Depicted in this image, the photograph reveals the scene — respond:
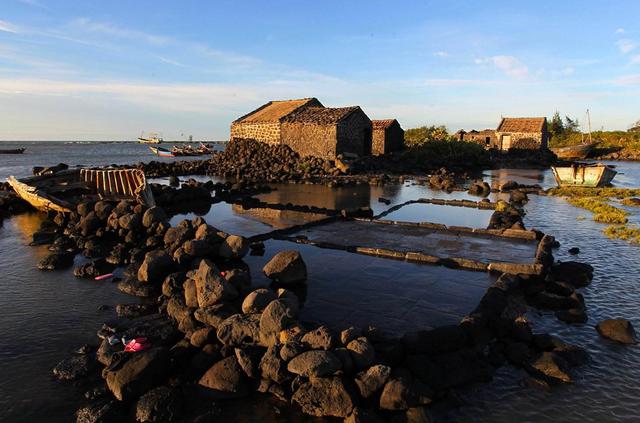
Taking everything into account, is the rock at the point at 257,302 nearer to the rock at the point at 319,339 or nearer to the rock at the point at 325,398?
the rock at the point at 319,339

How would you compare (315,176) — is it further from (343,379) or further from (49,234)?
(343,379)

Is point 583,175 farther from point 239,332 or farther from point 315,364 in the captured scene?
point 315,364

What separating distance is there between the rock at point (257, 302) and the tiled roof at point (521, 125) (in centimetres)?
5931

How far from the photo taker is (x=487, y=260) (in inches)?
475

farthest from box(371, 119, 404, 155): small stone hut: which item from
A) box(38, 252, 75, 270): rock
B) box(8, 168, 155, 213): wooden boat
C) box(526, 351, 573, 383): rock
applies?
box(526, 351, 573, 383): rock

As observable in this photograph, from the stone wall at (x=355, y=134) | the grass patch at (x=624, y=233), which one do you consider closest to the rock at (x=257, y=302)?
the grass patch at (x=624, y=233)

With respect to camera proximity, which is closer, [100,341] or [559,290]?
[100,341]

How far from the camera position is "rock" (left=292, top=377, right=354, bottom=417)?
19.0ft

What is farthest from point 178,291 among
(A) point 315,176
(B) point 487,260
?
(A) point 315,176

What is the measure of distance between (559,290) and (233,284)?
732 cm

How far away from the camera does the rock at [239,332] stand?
23.5 ft

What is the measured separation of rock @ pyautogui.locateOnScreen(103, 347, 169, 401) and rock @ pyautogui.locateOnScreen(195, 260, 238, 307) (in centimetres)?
161

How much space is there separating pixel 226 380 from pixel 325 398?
5.01ft

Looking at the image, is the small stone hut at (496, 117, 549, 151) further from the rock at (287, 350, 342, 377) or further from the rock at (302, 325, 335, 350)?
the rock at (287, 350, 342, 377)
